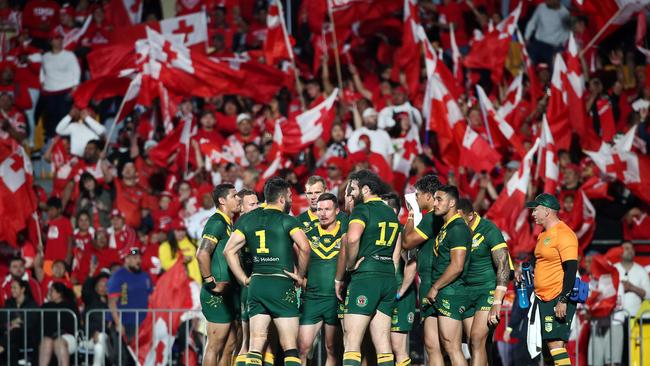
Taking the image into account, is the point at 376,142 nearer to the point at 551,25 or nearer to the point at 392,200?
the point at 551,25

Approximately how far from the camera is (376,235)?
12781 millimetres

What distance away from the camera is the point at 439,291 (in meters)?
13.1

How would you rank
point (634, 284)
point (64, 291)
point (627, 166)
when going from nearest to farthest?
point (634, 284) → point (64, 291) → point (627, 166)

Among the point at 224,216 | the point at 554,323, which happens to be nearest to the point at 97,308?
the point at 224,216

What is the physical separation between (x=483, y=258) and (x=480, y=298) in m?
0.44

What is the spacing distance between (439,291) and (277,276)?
177 centimetres

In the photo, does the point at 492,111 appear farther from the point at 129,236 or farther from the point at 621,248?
the point at 129,236

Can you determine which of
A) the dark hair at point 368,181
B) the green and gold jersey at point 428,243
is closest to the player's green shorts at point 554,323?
the green and gold jersey at point 428,243

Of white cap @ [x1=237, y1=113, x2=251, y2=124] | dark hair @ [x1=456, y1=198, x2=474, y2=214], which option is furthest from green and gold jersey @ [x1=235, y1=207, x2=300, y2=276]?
white cap @ [x1=237, y1=113, x2=251, y2=124]

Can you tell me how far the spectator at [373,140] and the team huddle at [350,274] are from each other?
4.79 metres

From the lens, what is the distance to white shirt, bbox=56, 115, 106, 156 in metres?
20.2

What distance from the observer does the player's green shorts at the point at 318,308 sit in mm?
13234

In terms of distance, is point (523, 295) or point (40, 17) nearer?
point (523, 295)

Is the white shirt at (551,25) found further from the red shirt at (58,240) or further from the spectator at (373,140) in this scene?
the red shirt at (58,240)
